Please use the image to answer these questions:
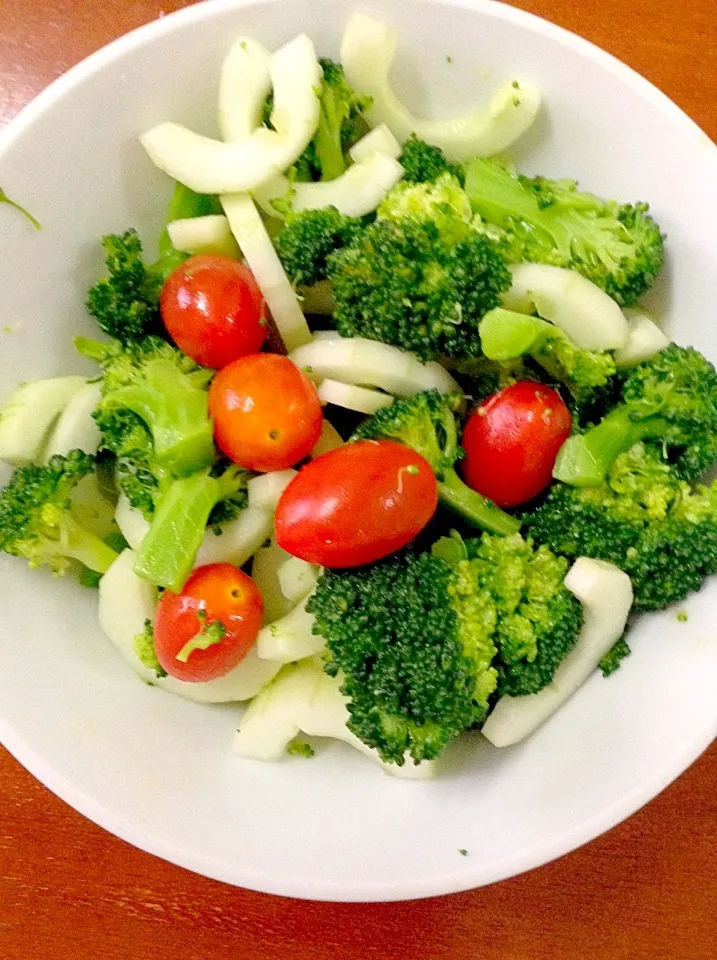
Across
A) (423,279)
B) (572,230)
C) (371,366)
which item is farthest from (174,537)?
(572,230)

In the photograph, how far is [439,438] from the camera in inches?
38.2

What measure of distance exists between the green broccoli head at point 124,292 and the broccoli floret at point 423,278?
27cm

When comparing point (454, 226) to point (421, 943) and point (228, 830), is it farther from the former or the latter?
point (421, 943)

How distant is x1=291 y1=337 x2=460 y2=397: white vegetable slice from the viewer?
0.96m

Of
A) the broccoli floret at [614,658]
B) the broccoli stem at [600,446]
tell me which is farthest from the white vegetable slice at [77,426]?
the broccoli floret at [614,658]

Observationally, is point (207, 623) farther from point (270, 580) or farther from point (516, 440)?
point (516, 440)

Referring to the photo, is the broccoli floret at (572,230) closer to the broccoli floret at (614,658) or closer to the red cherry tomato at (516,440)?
the red cherry tomato at (516,440)

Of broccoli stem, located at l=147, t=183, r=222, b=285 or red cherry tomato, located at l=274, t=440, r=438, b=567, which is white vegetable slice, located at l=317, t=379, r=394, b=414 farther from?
broccoli stem, located at l=147, t=183, r=222, b=285

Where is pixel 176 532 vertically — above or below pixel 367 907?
above

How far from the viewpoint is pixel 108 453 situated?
1089mm

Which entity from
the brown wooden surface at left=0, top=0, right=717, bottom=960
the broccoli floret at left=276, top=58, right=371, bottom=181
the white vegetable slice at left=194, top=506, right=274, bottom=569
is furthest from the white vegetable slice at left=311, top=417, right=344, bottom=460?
the brown wooden surface at left=0, top=0, right=717, bottom=960

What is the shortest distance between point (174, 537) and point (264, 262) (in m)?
0.37

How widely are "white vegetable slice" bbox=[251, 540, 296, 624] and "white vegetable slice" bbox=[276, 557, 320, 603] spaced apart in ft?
0.11

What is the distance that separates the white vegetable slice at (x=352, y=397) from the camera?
38.1 inches
